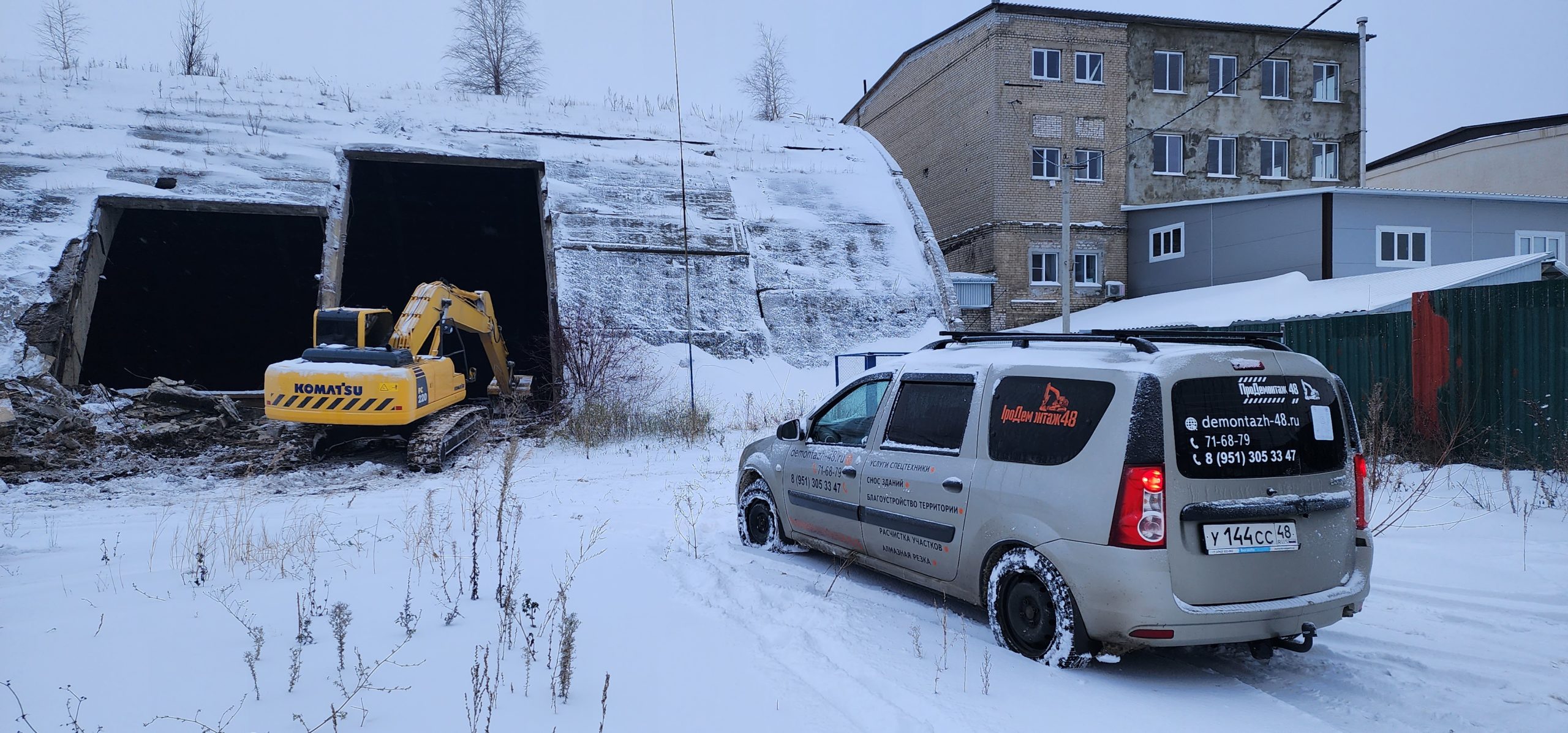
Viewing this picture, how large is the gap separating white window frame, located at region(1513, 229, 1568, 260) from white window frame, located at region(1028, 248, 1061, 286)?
12.9 m

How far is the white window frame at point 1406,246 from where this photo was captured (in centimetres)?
2341

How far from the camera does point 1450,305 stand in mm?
9836

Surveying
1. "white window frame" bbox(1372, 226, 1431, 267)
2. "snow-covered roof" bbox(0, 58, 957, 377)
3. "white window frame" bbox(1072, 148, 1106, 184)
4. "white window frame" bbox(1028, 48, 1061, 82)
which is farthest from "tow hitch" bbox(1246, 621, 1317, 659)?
"white window frame" bbox(1028, 48, 1061, 82)

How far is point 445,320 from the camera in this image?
40.7 ft

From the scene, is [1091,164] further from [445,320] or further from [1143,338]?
[1143,338]

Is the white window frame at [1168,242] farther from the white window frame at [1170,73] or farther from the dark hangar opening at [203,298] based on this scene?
the dark hangar opening at [203,298]

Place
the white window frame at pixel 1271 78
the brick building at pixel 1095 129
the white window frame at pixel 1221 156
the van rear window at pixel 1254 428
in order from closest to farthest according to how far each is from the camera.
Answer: the van rear window at pixel 1254 428, the brick building at pixel 1095 129, the white window frame at pixel 1221 156, the white window frame at pixel 1271 78

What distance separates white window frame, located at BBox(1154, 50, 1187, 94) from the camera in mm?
30047

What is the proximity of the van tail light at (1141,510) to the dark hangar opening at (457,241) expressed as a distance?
18537mm

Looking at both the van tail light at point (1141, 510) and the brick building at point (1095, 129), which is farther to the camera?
the brick building at point (1095, 129)

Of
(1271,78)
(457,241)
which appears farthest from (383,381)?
(1271,78)

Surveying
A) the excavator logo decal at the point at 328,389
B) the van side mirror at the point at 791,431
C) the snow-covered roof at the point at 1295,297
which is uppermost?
the snow-covered roof at the point at 1295,297

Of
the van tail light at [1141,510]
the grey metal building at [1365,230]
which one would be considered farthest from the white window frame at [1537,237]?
the van tail light at [1141,510]

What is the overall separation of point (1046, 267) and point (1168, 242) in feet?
13.3
